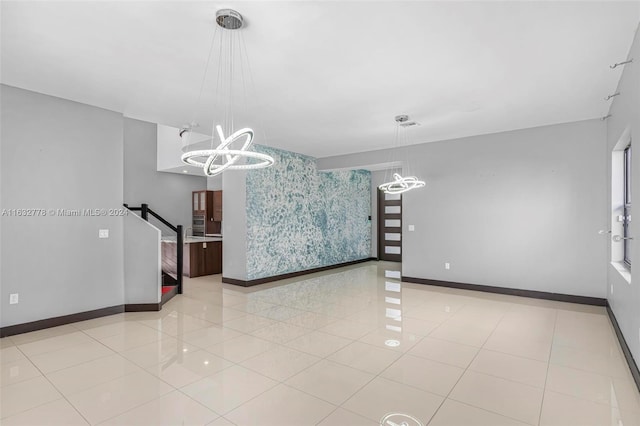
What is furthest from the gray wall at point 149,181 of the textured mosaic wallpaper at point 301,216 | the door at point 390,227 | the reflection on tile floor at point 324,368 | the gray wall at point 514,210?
the gray wall at point 514,210

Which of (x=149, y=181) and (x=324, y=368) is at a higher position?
(x=149, y=181)

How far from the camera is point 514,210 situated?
19.7ft

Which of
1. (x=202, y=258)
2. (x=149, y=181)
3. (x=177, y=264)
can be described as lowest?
(x=202, y=258)

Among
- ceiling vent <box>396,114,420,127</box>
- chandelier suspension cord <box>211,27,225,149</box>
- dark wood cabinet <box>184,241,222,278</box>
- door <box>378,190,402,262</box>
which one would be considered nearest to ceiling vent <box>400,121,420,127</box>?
ceiling vent <box>396,114,420,127</box>

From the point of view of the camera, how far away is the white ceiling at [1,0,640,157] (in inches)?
103

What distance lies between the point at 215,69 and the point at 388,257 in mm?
8017

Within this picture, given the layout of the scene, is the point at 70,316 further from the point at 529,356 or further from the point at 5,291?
the point at 529,356

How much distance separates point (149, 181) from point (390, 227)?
779 cm

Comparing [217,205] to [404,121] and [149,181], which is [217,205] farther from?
[404,121]

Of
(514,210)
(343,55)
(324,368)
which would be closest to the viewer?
(324,368)

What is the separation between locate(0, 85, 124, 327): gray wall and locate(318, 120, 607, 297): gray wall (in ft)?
18.3

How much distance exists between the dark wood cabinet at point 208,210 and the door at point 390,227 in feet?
15.8

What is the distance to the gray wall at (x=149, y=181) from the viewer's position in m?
10.4

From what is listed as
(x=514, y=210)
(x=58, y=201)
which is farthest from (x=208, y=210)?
(x=514, y=210)
